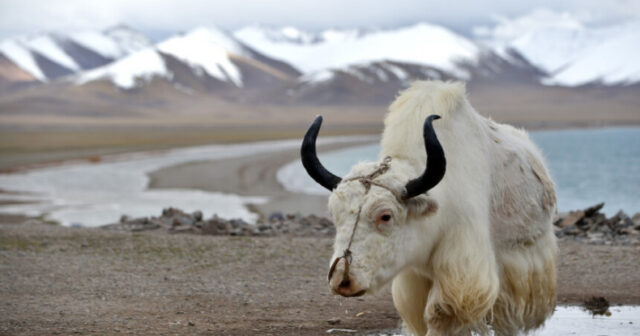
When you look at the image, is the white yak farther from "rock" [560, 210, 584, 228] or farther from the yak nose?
"rock" [560, 210, 584, 228]

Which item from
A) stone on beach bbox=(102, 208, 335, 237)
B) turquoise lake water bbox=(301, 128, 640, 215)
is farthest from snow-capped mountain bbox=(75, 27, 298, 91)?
stone on beach bbox=(102, 208, 335, 237)

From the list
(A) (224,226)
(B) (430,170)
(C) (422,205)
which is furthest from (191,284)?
(B) (430,170)

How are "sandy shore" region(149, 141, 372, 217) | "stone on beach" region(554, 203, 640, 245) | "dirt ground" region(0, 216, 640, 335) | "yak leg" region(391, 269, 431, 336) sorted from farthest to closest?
"sandy shore" region(149, 141, 372, 217), "stone on beach" region(554, 203, 640, 245), "dirt ground" region(0, 216, 640, 335), "yak leg" region(391, 269, 431, 336)

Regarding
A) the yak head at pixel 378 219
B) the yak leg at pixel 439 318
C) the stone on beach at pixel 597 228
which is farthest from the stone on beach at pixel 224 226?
the yak head at pixel 378 219

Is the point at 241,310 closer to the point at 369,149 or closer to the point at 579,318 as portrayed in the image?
the point at 579,318

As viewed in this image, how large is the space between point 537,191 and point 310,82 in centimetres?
16008

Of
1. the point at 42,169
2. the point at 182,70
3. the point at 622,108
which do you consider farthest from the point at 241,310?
the point at 182,70

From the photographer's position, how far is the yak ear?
4.02 meters

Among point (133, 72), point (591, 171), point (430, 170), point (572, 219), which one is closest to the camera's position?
point (430, 170)

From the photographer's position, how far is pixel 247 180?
25.6 meters

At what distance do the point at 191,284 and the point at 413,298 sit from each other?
3.38 metres

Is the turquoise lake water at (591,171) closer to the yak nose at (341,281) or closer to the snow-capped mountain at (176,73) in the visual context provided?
the yak nose at (341,281)

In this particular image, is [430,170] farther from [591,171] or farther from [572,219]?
[591,171]

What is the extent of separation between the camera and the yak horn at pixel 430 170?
3.94 metres
